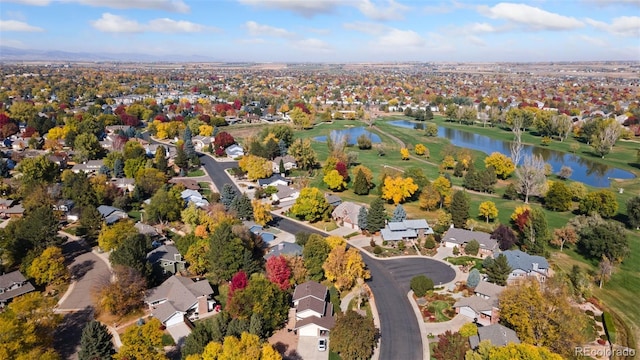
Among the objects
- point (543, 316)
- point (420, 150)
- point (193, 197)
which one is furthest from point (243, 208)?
point (420, 150)

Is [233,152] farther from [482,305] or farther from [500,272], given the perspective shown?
[482,305]

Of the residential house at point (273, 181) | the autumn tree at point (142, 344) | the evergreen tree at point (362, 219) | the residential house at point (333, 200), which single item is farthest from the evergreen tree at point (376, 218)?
the autumn tree at point (142, 344)

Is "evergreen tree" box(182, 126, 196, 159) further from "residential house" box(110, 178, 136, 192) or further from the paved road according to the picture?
the paved road

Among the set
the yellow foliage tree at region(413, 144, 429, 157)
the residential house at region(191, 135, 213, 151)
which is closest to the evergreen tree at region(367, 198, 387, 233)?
the yellow foliage tree at region(413, 144, 429, 157)

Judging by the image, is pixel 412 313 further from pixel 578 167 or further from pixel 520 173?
pixel 578 167

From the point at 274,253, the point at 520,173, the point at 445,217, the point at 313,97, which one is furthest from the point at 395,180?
the point at 313,97

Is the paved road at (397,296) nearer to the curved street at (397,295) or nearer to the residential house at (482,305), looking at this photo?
the curved street at (397,295)
